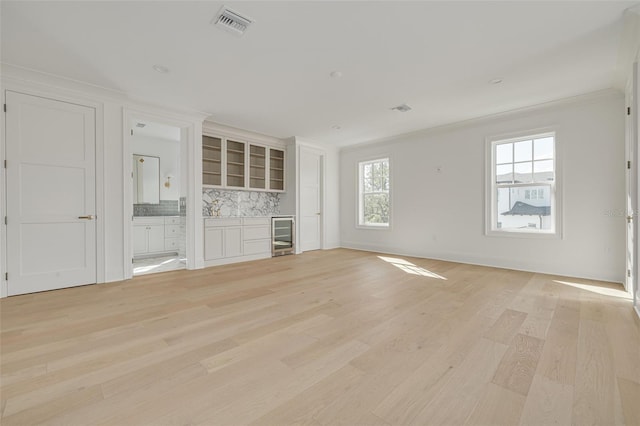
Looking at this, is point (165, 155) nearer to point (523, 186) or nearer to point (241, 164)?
point (241, 164)

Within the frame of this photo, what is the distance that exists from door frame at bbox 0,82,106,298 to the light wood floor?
0.44 m

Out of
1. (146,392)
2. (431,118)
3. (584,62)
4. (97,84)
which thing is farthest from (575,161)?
(97,84)

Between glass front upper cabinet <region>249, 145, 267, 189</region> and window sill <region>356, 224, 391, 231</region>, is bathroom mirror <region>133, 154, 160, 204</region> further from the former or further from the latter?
window sill <region>356, 224, 391, 231</region>

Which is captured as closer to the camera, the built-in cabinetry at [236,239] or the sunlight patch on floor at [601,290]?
the sunlight patch on floor at [601,290]

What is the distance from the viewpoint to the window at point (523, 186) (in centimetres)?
433

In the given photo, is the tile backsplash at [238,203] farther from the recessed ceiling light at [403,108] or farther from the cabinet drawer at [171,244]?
the recessed ceiling light at [403,108]

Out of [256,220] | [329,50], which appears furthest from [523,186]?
[256,220]

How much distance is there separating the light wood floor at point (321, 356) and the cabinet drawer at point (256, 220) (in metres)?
2.17

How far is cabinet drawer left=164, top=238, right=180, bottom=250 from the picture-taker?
6066mm

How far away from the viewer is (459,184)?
5199 mm

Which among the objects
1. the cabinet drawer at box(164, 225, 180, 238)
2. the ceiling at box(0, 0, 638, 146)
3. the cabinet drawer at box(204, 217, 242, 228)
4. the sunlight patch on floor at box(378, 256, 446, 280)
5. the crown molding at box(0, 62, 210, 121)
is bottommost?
the sunlight patch on floor at box(378, 256, 446, 280)

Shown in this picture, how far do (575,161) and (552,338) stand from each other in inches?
126

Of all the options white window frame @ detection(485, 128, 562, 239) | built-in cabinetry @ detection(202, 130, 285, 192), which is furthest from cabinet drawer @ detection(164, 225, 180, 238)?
white window frame @ detection(485, 128, 562, 239)

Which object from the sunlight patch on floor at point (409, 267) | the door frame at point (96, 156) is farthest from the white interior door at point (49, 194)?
the sunlight patch on floor at point (409, 267)
